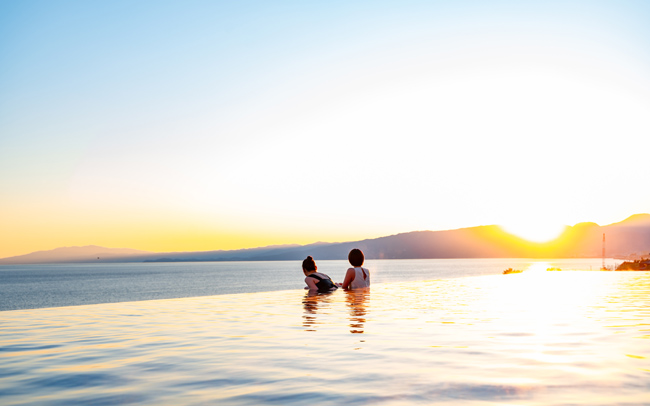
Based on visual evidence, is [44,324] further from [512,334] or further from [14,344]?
[512,334]

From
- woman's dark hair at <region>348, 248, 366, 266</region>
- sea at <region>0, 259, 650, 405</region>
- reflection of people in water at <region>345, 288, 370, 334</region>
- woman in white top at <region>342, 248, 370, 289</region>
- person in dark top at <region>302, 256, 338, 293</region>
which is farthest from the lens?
woman in white top at <region>342, 248, 370, 289</region>

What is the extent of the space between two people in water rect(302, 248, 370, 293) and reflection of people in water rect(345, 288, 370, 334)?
318 mm

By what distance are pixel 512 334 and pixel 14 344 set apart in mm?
8527

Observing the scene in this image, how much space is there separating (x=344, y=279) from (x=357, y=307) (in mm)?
4365

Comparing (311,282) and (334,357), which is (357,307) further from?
(334,357)

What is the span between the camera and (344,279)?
1817cm

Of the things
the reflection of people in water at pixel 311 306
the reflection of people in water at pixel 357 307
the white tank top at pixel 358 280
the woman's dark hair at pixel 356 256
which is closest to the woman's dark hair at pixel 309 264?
the reflection of people in water at pixel 311 306

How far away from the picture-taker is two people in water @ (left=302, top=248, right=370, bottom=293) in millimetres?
18136

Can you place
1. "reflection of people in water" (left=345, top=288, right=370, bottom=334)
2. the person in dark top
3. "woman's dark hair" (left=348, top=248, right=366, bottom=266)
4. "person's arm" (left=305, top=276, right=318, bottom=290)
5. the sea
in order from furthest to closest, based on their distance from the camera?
"person's arm" (left=305, top=276, right=318, bottom=290) < the person in dark top < "woman's dark hair" (left=348, top=248, right=366, bottom=266) < "reflection of people in water" (left=345, top=288, right=370, bottom=334) < the sea

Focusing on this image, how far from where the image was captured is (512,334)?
28.9 ft

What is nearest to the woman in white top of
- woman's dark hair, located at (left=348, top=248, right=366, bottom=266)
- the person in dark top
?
woman's dark hair, located at (left=348, top=248, right=366, bottom=266)

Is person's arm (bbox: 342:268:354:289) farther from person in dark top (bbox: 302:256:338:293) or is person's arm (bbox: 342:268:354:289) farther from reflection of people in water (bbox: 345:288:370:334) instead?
person in dark top (bbox: 302:256:338:293)

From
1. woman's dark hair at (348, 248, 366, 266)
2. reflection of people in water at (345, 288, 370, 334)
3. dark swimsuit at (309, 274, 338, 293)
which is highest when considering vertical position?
woman's dark hair at (348, 248, 366, 266)

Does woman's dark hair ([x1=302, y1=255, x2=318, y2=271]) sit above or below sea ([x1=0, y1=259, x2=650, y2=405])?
above
